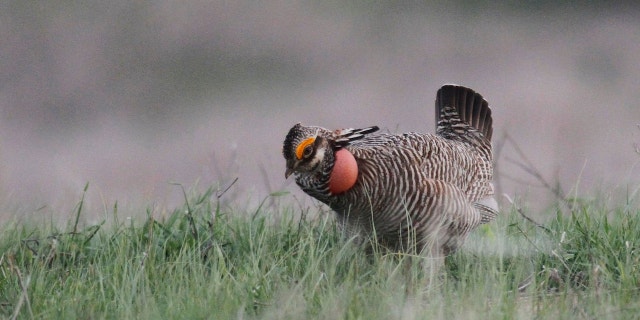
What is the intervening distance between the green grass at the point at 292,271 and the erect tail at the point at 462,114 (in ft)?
1.71

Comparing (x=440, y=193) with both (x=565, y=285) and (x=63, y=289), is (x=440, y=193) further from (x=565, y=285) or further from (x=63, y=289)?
(x=63, y=289)

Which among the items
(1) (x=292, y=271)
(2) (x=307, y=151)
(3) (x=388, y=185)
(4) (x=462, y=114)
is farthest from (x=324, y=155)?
(4) (x=462, y=114)

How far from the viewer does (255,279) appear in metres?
2.51

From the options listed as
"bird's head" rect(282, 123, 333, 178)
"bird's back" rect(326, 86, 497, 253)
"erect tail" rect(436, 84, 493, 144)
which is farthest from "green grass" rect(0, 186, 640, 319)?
"erect tail" rect(436, 84, 493, 144)

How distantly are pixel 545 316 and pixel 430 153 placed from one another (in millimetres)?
1122

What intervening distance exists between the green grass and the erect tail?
521mm

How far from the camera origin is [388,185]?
10.2 ft

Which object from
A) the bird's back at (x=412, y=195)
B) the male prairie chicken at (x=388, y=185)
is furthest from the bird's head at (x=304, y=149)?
the bird's back at (x=412, y=195)

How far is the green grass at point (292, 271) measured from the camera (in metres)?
2.28

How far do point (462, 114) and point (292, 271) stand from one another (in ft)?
4.51

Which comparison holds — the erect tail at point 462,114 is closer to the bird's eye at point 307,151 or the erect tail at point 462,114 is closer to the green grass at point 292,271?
the green grass at point 292,271

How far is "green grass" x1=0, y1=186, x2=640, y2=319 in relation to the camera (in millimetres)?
2281

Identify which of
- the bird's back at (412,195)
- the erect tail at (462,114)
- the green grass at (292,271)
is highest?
the erect tail at (462,114)

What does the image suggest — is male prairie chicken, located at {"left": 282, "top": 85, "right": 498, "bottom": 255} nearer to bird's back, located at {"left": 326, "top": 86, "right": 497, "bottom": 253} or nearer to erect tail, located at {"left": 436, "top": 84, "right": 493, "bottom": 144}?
bird's back, located at {"left": 326, "top": 86, "right": 497, "bottom": 253}
